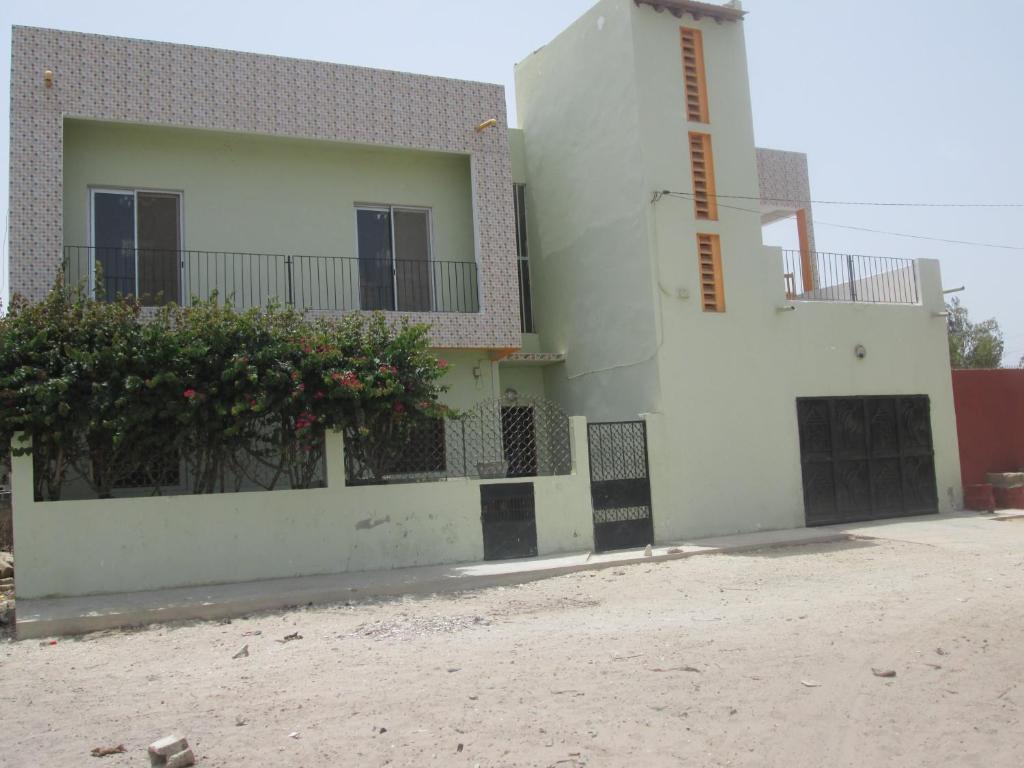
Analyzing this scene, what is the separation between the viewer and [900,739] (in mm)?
4852

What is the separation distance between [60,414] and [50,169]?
370 centimetres

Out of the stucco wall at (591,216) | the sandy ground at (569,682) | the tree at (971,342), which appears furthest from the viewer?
the tree at (971,342)

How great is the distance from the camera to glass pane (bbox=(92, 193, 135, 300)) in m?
12.1

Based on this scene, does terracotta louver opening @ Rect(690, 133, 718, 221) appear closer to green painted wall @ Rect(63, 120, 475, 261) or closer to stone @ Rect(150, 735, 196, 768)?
green painted wall @ Rect(63, 120, 475, 261)

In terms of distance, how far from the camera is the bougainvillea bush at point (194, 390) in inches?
371

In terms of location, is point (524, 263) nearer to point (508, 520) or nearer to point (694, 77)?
point (694, 77)

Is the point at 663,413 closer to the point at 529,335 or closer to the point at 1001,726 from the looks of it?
the point at 529,335

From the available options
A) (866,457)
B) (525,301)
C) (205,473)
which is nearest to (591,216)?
(525,301)

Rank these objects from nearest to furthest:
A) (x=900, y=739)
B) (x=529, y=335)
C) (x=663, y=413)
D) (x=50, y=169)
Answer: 1. (x=900, y=739)
2. (x=50, y=169)
3. (x=663, y=413)
4. (x=529, y=335)

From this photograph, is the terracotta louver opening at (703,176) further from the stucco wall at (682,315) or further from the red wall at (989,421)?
the red wall at (989,421)

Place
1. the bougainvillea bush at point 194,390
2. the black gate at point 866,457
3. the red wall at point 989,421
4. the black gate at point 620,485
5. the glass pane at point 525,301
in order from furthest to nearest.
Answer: the glass pane at point 525,301, the red wall at point 989,421, the black gate at point 866,457, the black gate at point 620,485, the bougainvillea bush at point 194,390

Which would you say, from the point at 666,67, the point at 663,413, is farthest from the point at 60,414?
the point at 666,67

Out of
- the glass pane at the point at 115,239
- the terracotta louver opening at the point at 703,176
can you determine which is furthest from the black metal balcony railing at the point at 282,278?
the terracotta louver opening at the point at 703,176

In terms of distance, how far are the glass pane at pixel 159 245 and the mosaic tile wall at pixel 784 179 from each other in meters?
11.3
